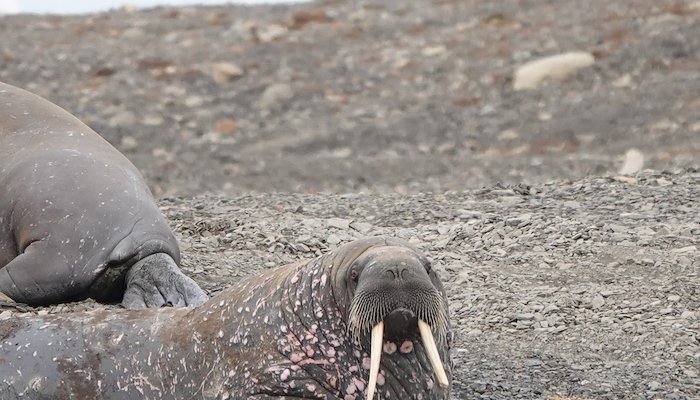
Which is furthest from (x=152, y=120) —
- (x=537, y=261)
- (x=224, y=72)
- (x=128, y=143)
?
(x=537, y=261)

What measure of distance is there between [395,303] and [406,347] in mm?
358

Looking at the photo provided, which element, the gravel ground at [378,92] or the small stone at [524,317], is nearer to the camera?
the small stone at [524,317]

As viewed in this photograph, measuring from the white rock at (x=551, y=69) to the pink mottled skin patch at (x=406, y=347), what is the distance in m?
17.5

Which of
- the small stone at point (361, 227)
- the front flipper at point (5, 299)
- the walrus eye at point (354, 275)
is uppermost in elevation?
the walrus eye at point (354, 275)

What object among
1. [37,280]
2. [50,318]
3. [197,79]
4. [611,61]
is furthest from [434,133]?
[50,318]

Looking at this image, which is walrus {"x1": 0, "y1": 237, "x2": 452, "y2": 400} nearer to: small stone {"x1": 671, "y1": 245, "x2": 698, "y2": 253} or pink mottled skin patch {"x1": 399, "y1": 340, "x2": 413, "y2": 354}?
pink mottled skin patch {"x1": 399, "y1": 340, "x2": 413, "y2": 354}

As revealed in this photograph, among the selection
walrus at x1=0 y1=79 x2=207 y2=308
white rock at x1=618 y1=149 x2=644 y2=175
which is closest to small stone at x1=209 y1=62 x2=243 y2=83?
white rock at x1=618 y1=149 x2=644 y2=175

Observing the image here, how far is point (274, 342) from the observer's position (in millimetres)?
5215

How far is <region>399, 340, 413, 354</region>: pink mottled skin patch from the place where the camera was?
16.5 feet

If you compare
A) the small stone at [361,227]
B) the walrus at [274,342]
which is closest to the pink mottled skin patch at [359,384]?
the walrus at [274,342]

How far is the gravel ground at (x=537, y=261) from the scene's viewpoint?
256 inches

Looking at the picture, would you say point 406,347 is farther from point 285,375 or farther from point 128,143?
point 128,143

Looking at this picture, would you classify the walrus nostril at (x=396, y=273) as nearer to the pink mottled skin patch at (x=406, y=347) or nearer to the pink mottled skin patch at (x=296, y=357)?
the pink mottled skin patch at (x=406, y=347)

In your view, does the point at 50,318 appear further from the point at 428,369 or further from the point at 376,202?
the point at 376,202
